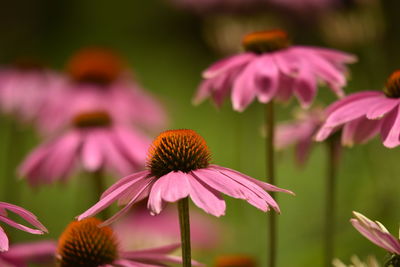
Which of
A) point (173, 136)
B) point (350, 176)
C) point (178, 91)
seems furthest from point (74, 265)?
point (178, 91)

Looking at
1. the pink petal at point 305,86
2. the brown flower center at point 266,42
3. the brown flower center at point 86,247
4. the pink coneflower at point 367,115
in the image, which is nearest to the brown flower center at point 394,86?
the pink coneflower at point 367,115

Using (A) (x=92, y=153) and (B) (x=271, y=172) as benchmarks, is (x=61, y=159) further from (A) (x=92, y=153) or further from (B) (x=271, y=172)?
(B) (x=271, y=172)

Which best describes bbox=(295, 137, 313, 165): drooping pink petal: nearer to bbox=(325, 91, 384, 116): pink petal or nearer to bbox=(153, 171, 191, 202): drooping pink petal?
bbox=(325, 91, 384, 116): pink petal


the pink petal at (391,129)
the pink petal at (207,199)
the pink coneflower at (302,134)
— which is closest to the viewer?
the pink petal at (207,199)

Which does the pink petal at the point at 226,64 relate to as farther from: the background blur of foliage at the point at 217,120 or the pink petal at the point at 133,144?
the pink petal at the point at 133,144

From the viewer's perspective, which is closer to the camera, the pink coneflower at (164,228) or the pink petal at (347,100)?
the pink petal at (347,100)

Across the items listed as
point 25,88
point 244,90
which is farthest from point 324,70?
point 25,88
